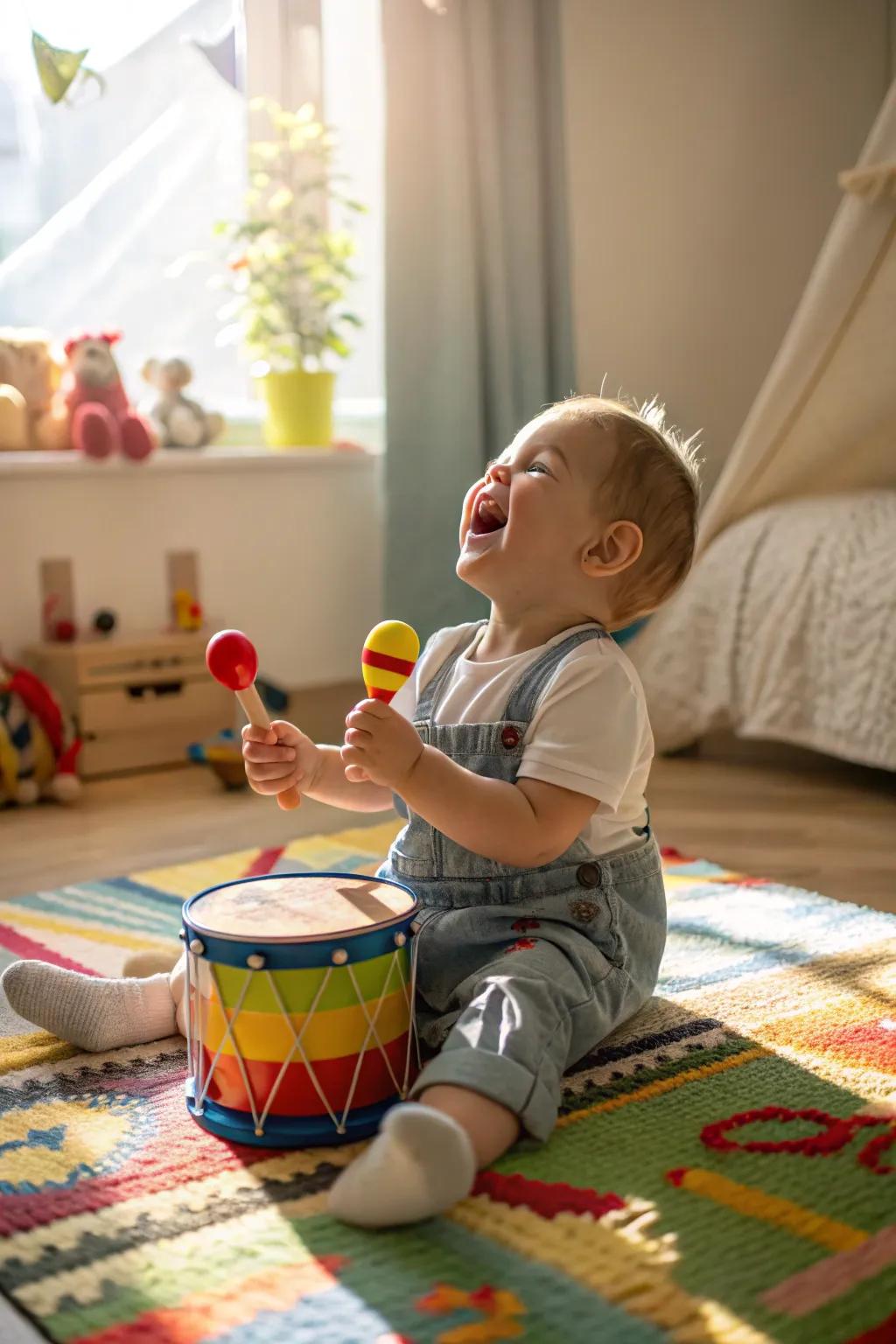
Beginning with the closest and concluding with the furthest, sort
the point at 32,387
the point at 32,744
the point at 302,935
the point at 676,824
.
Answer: the point at 302,935 → the point at 676,824 → the point at 32,744 → the point at 32,387

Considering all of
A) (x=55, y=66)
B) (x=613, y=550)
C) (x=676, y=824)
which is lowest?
(x=676, y=824)

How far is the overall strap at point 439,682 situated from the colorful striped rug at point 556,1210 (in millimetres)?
330

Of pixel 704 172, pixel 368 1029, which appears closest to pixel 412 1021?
pixel 368 1029

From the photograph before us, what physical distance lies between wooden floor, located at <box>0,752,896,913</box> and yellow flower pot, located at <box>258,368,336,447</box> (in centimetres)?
70

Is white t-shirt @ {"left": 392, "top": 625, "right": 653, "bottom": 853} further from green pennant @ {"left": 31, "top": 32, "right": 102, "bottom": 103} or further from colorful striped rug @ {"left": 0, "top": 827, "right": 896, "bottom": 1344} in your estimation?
green pennant @ {"left": 31, "top": 32, "right": 102, "bottom": 103}

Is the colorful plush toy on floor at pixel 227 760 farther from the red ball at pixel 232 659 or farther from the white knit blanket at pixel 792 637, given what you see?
the red ball at pixel 232 659

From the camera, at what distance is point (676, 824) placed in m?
2.14

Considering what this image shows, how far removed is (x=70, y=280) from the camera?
2787mm

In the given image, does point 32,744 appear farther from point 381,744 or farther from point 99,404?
point 381,744

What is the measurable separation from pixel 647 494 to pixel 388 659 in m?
0.27

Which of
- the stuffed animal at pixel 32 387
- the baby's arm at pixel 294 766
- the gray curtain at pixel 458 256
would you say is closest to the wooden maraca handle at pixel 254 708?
the baby's arm at pixel 294 766

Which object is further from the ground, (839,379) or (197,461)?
(839,379)

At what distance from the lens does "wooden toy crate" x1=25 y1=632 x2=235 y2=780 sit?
2480mm

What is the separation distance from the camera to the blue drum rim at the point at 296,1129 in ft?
3.46
